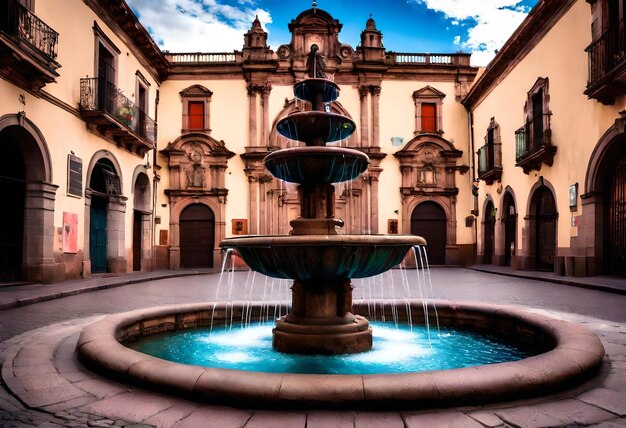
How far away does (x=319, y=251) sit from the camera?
4.23 metres

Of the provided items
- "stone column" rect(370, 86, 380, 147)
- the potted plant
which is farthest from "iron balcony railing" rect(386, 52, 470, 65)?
the potted plant

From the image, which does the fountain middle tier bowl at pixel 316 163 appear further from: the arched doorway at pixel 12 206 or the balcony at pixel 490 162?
the balcony at pixel 490 162

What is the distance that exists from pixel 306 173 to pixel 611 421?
11.6 ft

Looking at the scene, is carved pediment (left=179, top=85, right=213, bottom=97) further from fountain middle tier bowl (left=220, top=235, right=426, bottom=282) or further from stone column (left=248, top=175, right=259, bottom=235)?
fountain middle tier bowl (left=220, top=235, right=426, bottom=282)

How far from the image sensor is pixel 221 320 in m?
6.30

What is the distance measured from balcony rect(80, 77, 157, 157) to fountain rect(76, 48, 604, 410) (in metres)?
9.30

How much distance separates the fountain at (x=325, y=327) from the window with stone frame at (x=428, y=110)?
1539 cm

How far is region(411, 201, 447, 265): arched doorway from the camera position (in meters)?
20.7

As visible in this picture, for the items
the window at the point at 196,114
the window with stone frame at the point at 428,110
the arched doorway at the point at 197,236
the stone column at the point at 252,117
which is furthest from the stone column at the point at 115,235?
the window with stone frame at the point at 428,110

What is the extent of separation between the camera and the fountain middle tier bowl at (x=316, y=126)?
17.8 ft

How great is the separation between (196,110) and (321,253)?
17.7 metres

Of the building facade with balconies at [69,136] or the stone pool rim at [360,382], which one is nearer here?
the stone pool rim at [360,382]

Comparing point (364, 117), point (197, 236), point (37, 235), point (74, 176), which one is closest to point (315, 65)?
point (37, 235)

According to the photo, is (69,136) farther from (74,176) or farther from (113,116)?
(113,116)
